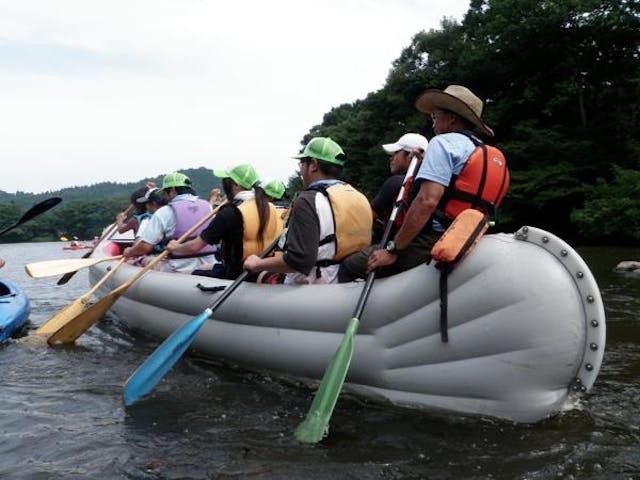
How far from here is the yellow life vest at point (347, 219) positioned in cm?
379

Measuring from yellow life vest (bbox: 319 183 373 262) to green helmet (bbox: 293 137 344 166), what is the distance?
20 cm

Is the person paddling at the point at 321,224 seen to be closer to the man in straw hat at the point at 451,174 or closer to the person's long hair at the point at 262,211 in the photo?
the man in straw hat at the point at 451,174

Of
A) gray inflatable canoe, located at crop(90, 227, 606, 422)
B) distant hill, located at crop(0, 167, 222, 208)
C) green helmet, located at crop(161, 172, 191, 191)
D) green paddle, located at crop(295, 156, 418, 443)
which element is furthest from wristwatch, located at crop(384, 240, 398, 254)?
distant hill, located at crop(0, 167, 222, 208)

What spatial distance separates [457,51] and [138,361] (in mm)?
26240

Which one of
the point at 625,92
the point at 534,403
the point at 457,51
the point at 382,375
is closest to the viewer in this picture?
the point at 534,403

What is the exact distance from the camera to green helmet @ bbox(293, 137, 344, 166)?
396cm

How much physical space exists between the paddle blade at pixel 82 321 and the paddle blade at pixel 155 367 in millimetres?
1842

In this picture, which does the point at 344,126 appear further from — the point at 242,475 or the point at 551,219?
the point at 242,475

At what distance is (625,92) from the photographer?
20.4 m

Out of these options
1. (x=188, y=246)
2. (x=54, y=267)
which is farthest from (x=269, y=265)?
(x=54, y=267)

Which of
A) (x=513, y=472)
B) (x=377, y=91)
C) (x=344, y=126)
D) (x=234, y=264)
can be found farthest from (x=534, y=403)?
(x=344, y=126)

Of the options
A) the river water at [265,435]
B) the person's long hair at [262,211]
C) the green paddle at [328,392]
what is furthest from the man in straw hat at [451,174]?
the person's long hair at [262,211]

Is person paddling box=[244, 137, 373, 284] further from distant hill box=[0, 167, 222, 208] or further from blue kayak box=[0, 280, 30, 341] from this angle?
distant hill box=[0, 167, 222, 208]

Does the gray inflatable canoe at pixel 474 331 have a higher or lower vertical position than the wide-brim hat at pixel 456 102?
lower
